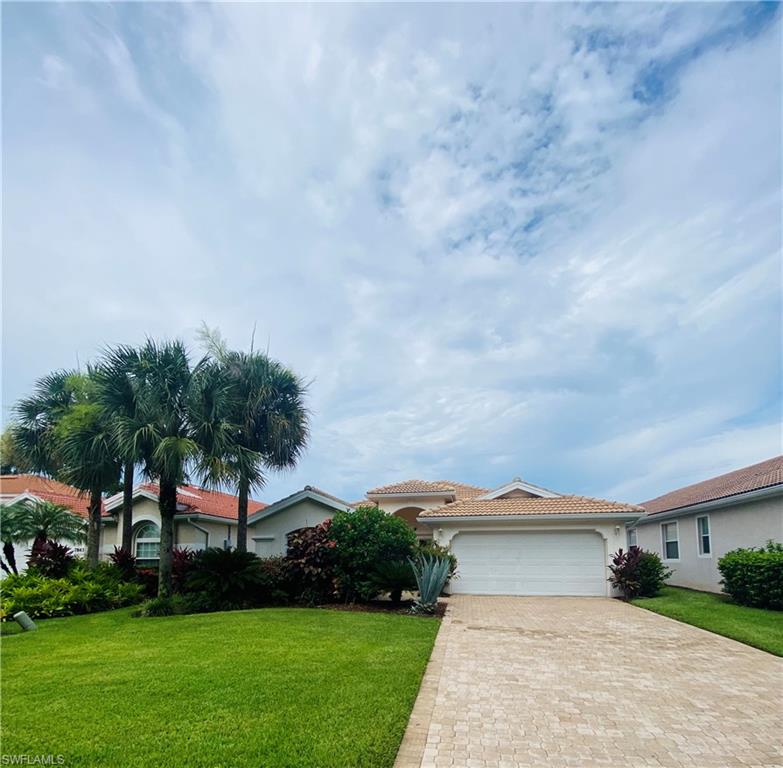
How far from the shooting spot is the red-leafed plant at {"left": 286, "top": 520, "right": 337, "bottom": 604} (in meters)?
14.9

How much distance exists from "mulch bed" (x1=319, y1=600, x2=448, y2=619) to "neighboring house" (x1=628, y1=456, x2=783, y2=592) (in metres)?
9.33

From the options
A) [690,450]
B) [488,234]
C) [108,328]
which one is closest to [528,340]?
[488,234]

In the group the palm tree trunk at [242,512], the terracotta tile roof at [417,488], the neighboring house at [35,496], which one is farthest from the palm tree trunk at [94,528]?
the terracotta tile roof at [417,488]

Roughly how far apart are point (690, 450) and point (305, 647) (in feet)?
53.8

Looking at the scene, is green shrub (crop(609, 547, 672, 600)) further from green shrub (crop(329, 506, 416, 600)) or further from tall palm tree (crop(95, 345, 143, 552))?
tall palm tree (crop(95, 345, 143, 552))

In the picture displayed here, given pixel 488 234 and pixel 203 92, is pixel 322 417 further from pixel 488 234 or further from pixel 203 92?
pixel 203 92

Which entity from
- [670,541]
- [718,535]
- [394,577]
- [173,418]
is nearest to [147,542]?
[173,418]

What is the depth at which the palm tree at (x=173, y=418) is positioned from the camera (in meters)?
13.6

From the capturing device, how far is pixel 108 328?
15000mm

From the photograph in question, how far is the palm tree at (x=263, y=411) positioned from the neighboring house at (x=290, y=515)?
2254 millimetres

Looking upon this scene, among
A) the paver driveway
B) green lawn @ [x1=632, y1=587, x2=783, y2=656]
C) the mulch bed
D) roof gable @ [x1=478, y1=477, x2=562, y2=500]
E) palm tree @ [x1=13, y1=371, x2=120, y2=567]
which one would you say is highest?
palm tree @ [x1=13, y1=371, x2=120, y2=567]

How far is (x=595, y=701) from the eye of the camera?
21.0ft

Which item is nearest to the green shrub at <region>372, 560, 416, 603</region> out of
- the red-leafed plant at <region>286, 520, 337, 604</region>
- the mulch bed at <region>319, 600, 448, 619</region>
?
the mulch bed at <region>319, 600, 448, 619</region>

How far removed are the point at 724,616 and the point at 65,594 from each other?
16.6 m
